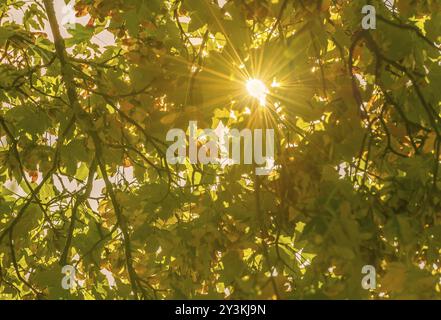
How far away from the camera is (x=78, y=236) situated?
15.2ft

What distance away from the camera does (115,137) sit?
3.98m

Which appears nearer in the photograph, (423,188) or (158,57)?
(423,188)

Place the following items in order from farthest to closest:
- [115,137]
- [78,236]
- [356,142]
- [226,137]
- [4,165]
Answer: [78,236]
[4,165]
[115,137]
[226,137]
[356,142]

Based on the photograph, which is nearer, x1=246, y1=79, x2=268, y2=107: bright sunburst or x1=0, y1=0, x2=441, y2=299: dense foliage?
x1=0, y1=0, x2=441, y2=299: dense foliage

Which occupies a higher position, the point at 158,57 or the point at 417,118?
the point at 158,57

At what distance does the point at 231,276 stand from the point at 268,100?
951 mm

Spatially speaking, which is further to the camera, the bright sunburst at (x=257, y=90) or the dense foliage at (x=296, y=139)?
the bright sunburst at (x=257, y=90)

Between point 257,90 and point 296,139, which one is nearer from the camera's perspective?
point 257,90
